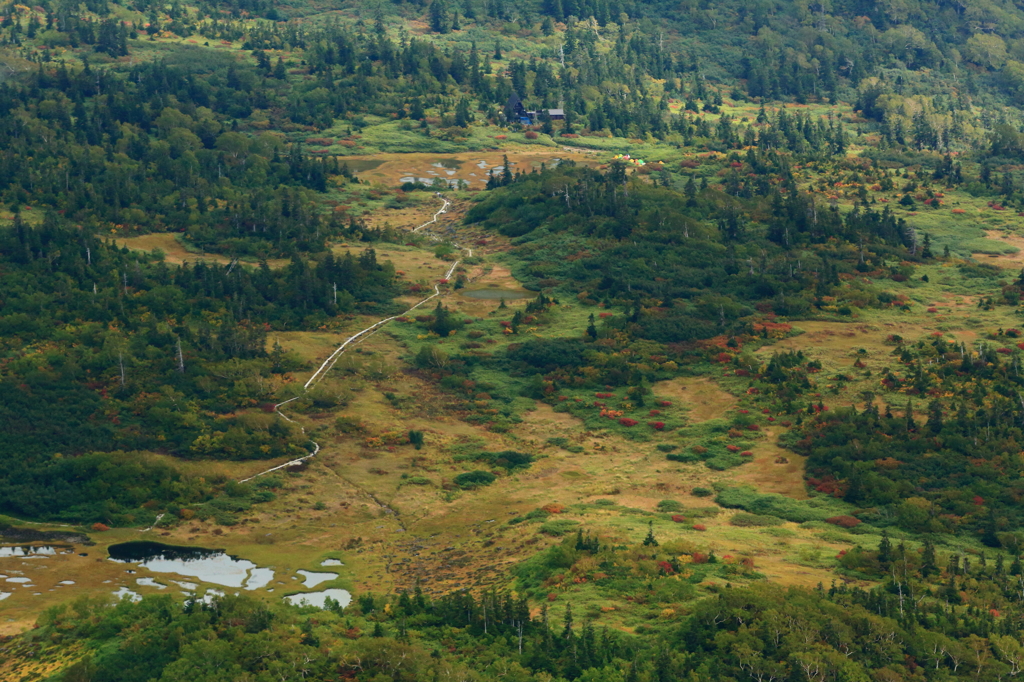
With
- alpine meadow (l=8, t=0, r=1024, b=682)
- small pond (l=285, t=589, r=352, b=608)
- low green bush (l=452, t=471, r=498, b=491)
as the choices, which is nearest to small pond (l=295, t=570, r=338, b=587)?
alpine meadow (l=8, t=0, r=1024, b=682)

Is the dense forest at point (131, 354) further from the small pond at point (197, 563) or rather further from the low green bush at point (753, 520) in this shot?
the low green bush at point (753, 520)

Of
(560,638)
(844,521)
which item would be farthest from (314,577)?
(844,521)

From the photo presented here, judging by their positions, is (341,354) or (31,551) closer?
(31,551)

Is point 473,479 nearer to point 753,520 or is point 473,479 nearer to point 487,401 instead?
point 487,401

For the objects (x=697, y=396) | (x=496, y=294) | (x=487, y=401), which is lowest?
(x=487, y=401)

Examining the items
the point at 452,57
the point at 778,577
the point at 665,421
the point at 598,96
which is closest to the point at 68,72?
the point at 452,57

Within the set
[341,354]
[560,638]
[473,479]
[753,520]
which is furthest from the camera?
[341,354]

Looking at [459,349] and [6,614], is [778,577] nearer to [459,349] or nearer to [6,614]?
[6,614]
